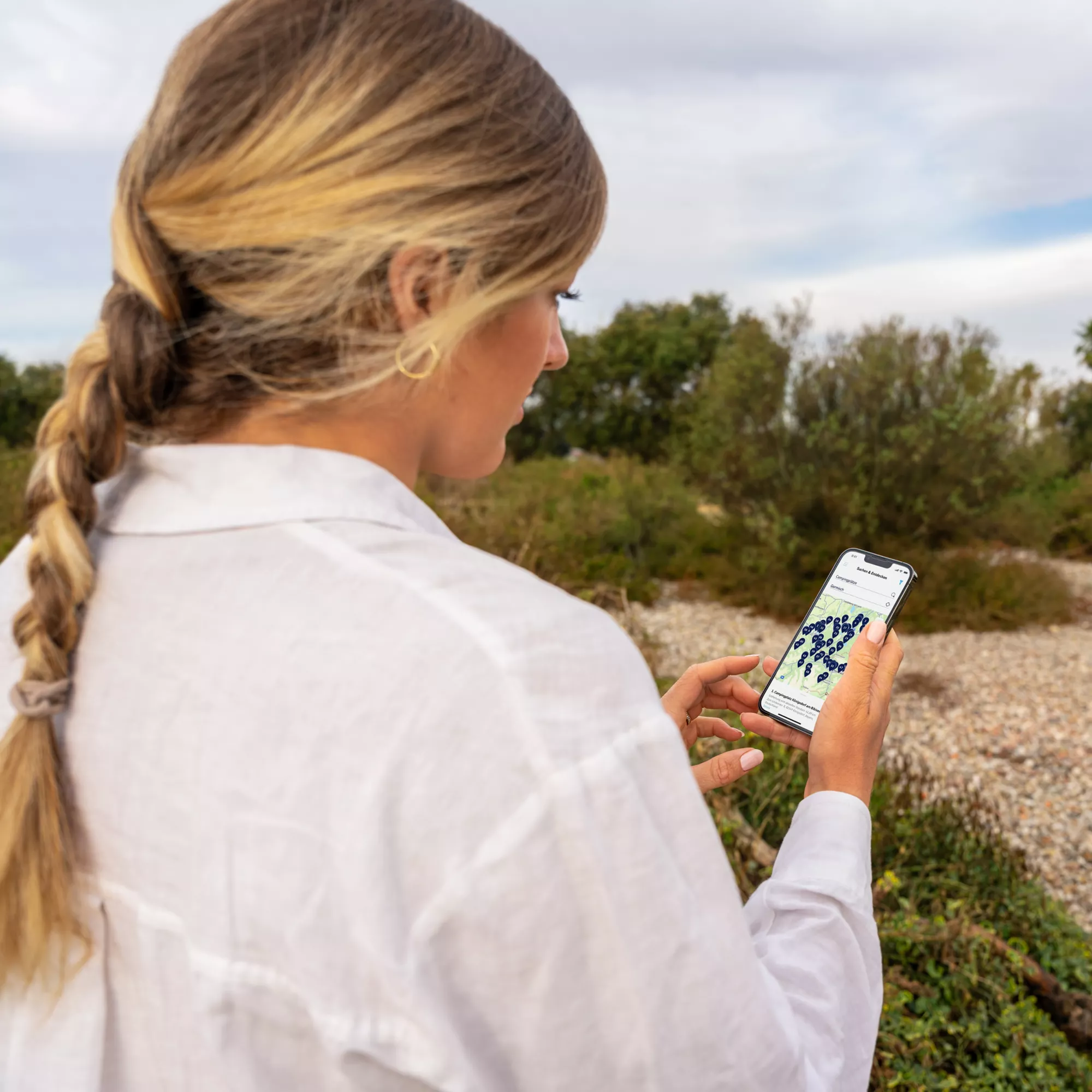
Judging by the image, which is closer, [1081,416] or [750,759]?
[750,759]

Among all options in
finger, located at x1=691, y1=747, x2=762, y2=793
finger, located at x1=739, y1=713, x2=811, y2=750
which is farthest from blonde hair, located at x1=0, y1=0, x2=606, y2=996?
finger, located at x1=739, y1=713, x2=811, y2=750

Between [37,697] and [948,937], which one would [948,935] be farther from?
[37,697]

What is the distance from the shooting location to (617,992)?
0.66 m

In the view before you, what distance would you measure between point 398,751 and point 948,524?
29.5 ft

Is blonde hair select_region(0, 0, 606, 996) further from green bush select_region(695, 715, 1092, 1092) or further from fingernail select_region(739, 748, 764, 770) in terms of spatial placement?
green bush select_region(695, 715, 1092, 1092)

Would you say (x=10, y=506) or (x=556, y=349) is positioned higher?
Result: (x=556, y=349)

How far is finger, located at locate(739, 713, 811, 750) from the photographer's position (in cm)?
145

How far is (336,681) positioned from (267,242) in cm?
34

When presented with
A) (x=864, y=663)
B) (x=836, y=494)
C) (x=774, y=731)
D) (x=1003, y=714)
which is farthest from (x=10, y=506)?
(x=864, y=663)

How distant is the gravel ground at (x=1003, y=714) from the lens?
4695 millimetres

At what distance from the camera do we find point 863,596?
5.69 ft

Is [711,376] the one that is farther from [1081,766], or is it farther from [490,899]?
[490,899]

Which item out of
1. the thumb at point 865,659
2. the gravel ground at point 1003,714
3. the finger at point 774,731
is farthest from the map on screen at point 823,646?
the gravel ground at point 1003,714

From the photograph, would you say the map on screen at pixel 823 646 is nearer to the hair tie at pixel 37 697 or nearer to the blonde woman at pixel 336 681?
the blonde woman at pixel 336 681
